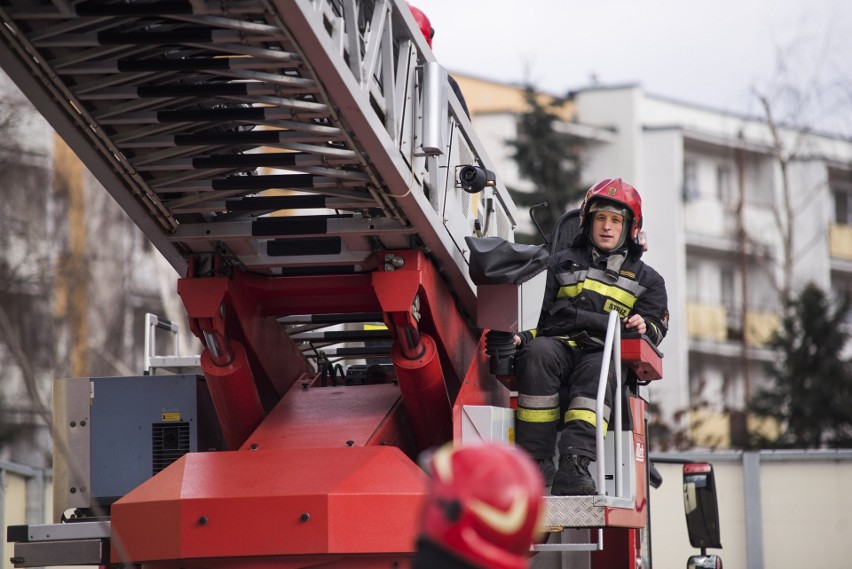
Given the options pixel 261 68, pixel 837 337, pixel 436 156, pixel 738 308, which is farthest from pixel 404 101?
pixel 738 308

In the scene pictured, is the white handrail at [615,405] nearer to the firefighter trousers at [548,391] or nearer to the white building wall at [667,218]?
the firefighter trousers at [548,391]

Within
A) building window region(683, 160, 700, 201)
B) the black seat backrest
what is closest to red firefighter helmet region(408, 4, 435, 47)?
the black seat backrest

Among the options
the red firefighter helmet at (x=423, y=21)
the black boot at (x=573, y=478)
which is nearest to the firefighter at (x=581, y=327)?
the black boot at (x=573, y=478)

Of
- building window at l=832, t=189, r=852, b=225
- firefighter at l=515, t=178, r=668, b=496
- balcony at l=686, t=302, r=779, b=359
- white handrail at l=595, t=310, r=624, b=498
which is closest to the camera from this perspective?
white handrail at l=595, t=310, r=624, b=498

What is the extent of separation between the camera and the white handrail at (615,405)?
7117 millimetres

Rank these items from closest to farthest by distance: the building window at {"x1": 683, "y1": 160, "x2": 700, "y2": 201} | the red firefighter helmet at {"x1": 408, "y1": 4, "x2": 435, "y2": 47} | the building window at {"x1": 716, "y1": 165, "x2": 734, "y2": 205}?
the red firefighter helmet at {"x1": 408, "y1": 4, "x2": 435, "y2": 47} < the building window at {"x1": 683, "y1": 160, "x2": 700, "y2": 201} < the building window at {"x1": 716, "y1": 165, "x2": 734, "y2": 205}

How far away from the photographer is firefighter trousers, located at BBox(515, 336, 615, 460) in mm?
7762

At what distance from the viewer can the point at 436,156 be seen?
7461mm

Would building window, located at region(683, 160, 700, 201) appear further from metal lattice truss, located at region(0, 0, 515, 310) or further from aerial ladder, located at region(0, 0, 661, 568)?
metal lattice truss, located at region(0, 0, 515, 310)

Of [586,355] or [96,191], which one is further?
[96,191]

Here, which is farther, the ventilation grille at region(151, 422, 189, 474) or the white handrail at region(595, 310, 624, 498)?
the ventilation grille at region(151, 422, 189, 474)

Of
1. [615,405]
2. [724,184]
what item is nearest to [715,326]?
[724,184]

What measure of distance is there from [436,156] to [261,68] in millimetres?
1159

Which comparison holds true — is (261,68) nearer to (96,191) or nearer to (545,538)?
(545,538)
